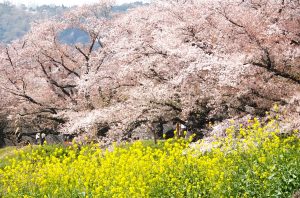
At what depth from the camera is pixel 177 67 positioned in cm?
2006

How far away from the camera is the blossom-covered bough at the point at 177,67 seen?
50.8ft

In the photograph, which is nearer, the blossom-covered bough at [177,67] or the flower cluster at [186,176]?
the flower cluster at [186,176]

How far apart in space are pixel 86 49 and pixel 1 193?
2370 centimetres

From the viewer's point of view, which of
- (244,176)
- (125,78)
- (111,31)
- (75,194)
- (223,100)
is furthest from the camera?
(111,31)

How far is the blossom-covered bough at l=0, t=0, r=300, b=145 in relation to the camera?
50.8 feet

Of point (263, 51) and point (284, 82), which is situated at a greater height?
point (263, 51)

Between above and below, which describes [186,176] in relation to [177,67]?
below

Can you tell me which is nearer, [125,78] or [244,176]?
[244,176]

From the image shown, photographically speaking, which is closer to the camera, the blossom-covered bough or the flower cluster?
the flower cluster

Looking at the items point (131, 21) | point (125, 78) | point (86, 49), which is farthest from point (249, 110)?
point (86, 49)

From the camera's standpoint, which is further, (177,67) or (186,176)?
(177,67)

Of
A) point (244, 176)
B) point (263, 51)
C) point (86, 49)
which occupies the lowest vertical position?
point (86, 49)

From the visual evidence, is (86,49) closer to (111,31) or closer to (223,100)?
(111,31)

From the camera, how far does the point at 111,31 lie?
28.5m
